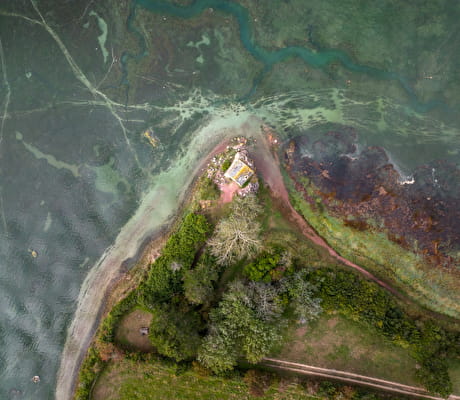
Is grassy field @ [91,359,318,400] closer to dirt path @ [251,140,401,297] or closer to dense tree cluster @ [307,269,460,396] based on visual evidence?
dense tree cluster @ [307,269,460,396]

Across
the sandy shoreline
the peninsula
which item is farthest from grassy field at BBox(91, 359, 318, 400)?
the sandy shoreline

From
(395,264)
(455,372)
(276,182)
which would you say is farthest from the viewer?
(276,182)

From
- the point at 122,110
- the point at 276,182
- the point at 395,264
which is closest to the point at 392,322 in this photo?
the point at 395,264

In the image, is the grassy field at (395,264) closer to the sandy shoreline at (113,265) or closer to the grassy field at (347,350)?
the grassy field at (347,350)

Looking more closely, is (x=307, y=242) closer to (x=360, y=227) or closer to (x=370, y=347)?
(x=360, y=227)

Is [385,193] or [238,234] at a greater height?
[385,193]

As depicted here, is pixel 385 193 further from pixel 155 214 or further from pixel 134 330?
pixel 134 330
